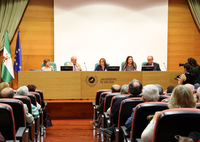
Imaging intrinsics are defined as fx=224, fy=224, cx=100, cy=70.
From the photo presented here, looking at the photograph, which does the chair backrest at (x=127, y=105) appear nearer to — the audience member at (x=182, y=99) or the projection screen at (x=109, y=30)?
the audience member at (x=182, y=99)

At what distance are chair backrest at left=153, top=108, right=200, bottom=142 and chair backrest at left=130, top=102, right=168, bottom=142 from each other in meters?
0.41

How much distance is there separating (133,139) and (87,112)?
3.28m

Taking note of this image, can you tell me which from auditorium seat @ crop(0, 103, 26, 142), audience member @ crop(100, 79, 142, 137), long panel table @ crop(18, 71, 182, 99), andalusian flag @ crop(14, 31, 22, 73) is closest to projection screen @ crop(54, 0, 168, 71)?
andalusian flag @ crop(14, 31, 22, 73)

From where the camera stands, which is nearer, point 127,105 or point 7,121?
point 7,121

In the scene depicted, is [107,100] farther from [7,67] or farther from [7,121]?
[7,67]

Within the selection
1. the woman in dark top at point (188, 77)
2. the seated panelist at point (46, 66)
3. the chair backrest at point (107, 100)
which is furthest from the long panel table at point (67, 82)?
the chair backrest at point (107, 100)

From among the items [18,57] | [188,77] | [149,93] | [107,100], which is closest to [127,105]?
[149,93]

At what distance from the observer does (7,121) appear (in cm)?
176

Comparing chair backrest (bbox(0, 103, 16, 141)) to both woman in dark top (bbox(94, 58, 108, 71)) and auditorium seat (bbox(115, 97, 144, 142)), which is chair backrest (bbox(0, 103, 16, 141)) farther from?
woman in dark top (bbox(94, 58, 108, 71))

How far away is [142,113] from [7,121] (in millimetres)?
1055

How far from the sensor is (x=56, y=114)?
16.4ft

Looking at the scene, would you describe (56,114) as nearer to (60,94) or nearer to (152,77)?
(60,94)

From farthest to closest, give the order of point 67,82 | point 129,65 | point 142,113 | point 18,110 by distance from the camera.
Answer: point 129,65
point 67,82
point 18,110
point 142,113

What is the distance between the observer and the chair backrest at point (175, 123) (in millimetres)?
1245
